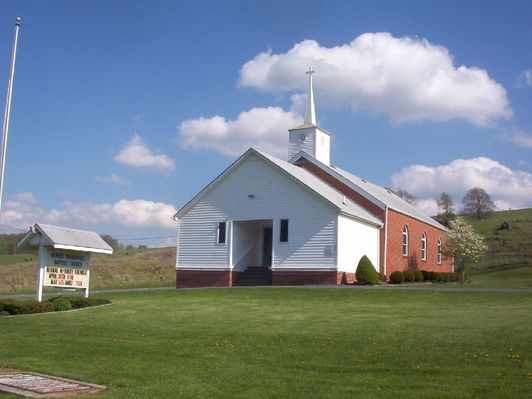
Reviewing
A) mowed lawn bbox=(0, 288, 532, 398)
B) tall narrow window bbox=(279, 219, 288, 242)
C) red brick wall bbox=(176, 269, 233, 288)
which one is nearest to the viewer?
mowed lawn bbox=(0, 288, 532, 398)

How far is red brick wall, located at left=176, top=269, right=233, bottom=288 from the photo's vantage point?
3688 cm

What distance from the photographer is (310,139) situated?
4319cm

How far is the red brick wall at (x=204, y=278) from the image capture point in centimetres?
3688

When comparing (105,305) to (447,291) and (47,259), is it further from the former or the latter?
(447,291)

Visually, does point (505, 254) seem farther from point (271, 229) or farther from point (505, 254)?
point (271, 229)

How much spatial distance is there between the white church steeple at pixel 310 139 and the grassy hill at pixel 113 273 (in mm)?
15994

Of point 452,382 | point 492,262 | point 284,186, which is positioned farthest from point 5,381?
point 492,262

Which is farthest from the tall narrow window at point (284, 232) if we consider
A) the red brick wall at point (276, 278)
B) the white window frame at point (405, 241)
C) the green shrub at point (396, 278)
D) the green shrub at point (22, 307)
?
the green shrub at point (22, 307)

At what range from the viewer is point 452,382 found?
9.59 metres

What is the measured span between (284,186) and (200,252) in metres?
6.92

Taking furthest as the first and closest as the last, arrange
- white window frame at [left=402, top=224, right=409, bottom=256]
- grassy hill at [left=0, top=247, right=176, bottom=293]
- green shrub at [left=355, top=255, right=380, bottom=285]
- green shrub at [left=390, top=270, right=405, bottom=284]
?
grassy hill at [left=0, top=247, right=176, bottom=293]
white window frame at [left=402, top=224, right=409, bottom=256]
green shrub at [left=390, top=270, right=405, bottom=284]
green shrub at [left=355, top=255, right=380, bottom=285]

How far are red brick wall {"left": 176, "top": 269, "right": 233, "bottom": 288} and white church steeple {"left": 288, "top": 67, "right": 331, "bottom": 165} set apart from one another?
10.3 m

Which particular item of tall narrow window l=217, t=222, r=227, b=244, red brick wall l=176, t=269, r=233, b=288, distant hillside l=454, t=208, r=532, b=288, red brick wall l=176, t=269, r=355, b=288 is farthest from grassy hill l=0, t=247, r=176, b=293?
distant hillside l=454, t=208, r=532, b=288

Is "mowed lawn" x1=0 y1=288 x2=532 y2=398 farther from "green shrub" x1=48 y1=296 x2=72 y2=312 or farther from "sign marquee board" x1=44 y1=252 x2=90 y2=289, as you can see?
"sign marquee board" x1=44 y1=252 x2=90 y2=289
